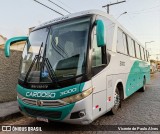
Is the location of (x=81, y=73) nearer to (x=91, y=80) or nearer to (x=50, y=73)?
(x=91, y=80)

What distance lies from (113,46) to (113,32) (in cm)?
47

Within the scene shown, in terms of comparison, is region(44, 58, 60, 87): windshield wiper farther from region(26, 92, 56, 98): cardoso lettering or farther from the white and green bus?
region(26, 92, 56, 98): cardoso lettering

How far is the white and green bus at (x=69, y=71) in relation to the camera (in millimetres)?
4113

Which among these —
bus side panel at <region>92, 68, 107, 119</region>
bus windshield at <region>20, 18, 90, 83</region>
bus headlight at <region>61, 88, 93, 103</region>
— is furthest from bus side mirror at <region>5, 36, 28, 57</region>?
bus side panel at <region>92, 68, 107, 119</region>

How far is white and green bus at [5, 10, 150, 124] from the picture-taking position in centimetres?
411

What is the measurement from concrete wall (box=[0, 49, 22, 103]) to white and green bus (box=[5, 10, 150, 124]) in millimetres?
3048

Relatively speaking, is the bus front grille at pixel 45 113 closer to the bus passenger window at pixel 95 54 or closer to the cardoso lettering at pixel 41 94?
the cardoso lettering at pixel 41 94

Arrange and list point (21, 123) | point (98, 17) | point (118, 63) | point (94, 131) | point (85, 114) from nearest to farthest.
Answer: point (85, 114), point (94, 131), point (98, 17), point (21, 123), point (118, 63)

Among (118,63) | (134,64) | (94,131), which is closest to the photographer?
(94,131)

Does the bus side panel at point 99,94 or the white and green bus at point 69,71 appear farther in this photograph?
the bus side panel at point 99,94

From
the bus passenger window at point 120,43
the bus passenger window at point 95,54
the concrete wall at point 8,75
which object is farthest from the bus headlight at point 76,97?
the concrete wall at point 8,75

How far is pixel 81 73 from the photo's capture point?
4168mm

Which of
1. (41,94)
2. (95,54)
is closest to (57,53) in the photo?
(95,54)

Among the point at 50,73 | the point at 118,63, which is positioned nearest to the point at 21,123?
the point at 50,73
